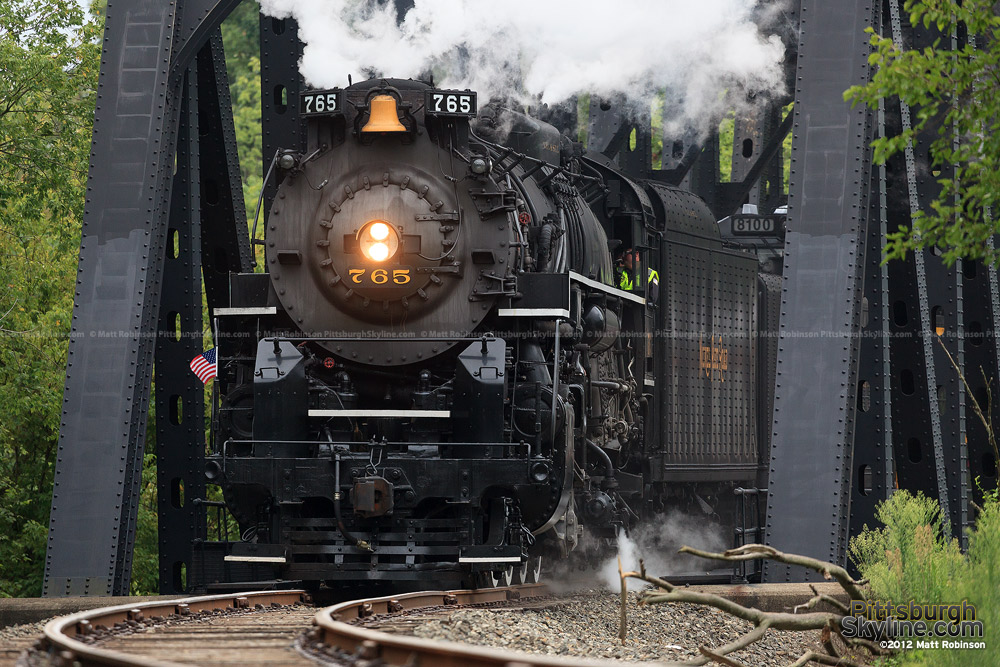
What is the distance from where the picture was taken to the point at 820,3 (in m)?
9.66

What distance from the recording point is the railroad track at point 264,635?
513 centimetres

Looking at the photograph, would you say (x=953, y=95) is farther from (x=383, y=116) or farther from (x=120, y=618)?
(x=120, y=618)

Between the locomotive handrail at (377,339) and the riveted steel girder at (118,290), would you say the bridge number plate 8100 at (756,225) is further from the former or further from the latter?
the riveted steel girder at (118,290)

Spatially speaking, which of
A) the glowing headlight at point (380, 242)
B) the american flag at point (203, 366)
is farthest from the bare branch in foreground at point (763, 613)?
the american flag at point (203, 366)

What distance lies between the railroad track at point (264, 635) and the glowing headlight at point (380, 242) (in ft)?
7.62

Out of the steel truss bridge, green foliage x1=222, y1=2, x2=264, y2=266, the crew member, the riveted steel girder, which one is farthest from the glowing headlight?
green foliage x1=222, y1=2, x2=264, y2=266

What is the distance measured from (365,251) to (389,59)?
231 cm

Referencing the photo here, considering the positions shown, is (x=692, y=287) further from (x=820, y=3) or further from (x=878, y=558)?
(x=878, y=558)

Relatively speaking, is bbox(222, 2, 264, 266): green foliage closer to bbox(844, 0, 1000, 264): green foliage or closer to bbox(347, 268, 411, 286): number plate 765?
bbox(347, 268, 411, 286): number plate 765

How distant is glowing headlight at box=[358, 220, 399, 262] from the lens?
9516 mm

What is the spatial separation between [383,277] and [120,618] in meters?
3.32

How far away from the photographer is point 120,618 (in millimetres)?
6945

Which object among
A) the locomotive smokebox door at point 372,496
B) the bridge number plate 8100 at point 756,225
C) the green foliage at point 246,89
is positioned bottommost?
the locomotive smokebox door at point 372,496

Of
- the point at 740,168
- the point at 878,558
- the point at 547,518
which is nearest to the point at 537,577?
the point at 547,518
